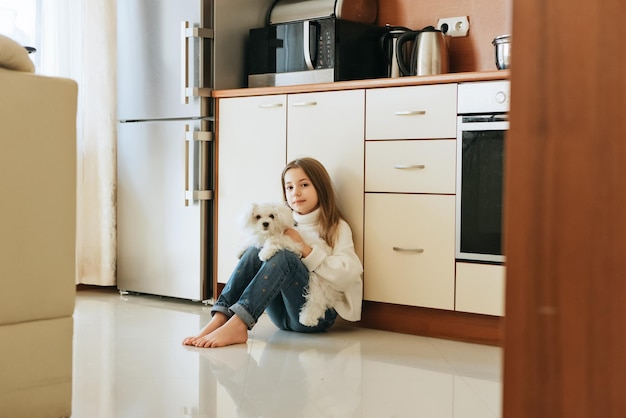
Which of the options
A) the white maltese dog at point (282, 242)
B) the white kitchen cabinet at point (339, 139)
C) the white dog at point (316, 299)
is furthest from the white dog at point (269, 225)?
the white kitchen cabinet at point (339, 139)

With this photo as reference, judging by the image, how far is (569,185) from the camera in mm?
470

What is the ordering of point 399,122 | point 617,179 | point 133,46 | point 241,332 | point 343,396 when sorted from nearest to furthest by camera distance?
point 617,179 → point 343,396 → point 241,332 → point 399,122 → point 133,46

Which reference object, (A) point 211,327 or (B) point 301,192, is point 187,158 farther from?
(A) point 211,327

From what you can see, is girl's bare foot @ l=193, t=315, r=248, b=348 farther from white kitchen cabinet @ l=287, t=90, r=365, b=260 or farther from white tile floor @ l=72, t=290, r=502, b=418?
white kitchen cabinet @ l=287, t=90, r=365, b=260

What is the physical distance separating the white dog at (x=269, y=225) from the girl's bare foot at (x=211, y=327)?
264mm

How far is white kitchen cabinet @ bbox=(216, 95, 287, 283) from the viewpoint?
3.29 m

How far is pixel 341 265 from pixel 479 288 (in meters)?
0.49

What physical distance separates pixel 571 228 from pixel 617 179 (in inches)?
1.5

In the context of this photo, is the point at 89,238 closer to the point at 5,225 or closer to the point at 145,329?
the point at 145,329

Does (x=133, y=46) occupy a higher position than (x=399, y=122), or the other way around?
(x=133, y=46)

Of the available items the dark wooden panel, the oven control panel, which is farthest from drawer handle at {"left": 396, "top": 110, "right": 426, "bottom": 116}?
the dark wooden panel

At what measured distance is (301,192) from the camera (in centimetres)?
303

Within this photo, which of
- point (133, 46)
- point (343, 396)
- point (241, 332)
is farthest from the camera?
point (133, 46)

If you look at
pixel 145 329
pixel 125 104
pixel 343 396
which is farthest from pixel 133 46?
pixel 343 396
